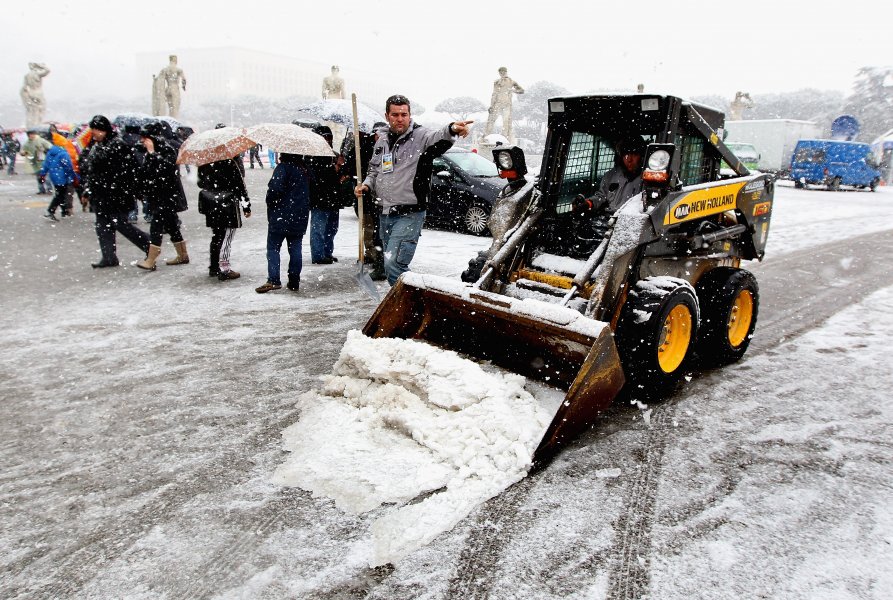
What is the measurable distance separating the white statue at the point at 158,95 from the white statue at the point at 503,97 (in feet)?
40.1

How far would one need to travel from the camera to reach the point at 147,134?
24.3 feet

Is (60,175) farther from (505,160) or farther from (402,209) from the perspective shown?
(505,160)

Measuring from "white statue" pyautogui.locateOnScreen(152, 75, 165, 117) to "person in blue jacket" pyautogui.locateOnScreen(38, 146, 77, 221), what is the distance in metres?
11.2

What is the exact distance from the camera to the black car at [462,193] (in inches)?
412

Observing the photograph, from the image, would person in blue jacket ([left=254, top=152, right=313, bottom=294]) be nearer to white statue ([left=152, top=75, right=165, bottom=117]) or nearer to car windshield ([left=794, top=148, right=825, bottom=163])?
white statue ([left=152, top=75, right=165, bottom=117])

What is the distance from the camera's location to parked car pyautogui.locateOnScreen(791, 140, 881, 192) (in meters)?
23.3

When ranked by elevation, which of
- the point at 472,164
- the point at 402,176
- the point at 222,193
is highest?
the point at 472,164

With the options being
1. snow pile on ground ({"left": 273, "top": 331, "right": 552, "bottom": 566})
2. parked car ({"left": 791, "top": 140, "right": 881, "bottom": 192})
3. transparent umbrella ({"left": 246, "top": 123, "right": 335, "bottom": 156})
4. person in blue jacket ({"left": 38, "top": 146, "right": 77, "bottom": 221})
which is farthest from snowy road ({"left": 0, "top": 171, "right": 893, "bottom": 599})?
parked car ({"left": 791, "top": 140, "right": 881, "bottom": 192})

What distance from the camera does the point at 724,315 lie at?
4.44 metres

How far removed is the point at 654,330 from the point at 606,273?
1.54ft

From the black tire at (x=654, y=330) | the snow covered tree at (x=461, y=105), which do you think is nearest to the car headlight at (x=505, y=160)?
the black tire at (x=654, y=330)

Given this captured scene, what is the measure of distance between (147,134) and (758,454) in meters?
7.66

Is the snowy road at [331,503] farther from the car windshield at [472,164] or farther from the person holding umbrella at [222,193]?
the car windshield at [472,164]

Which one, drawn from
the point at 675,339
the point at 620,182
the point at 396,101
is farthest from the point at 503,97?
the point at 675,339
